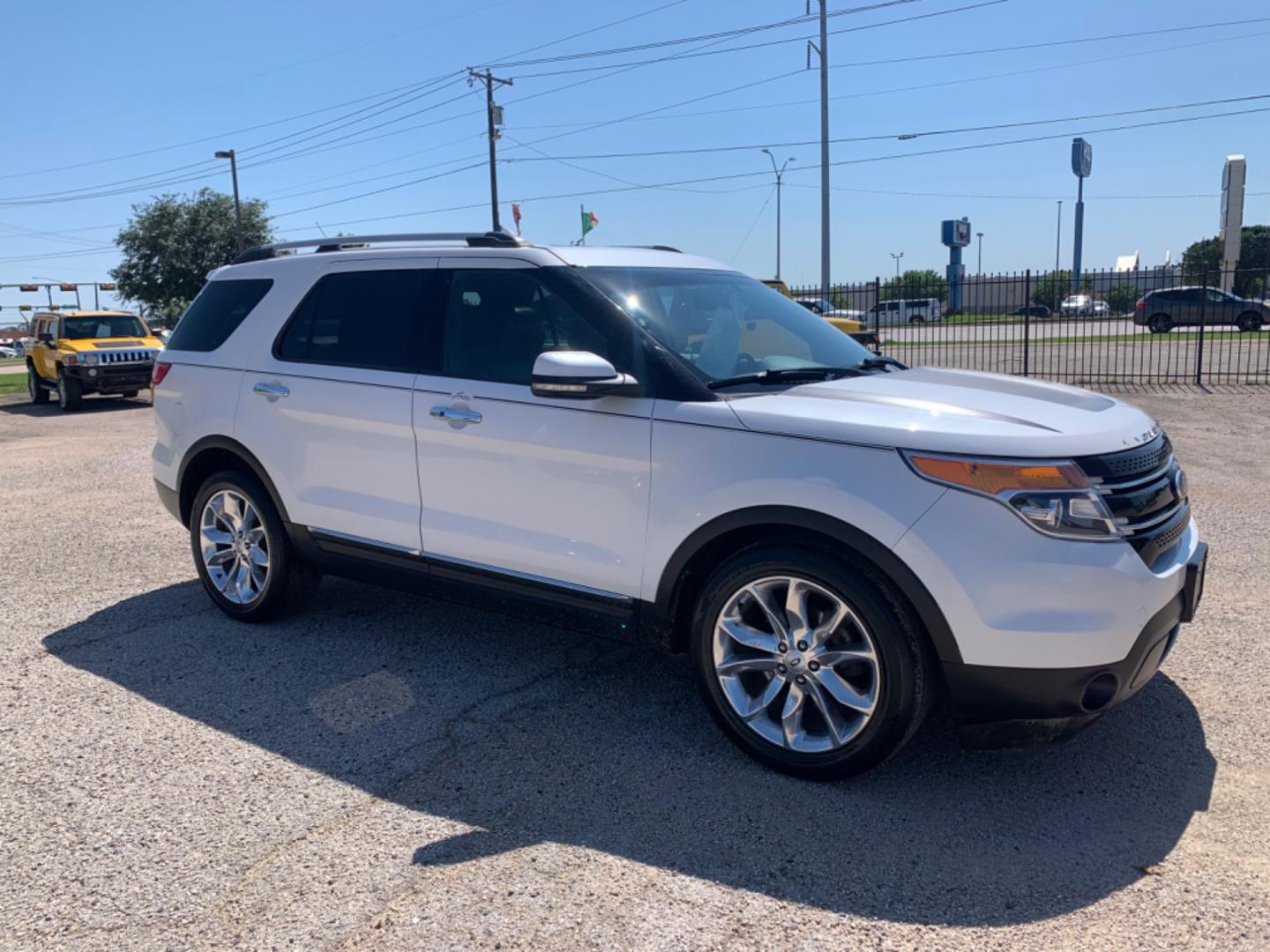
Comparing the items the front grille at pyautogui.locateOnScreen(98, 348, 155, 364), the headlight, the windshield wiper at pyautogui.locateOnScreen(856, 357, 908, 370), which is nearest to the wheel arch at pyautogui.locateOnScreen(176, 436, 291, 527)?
the windshield wiper at pyautogui.locateOnScreen(856, 357, 908, 370)

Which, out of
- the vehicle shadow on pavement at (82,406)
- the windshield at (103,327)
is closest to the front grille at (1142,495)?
the vehicle shadow on pavement at (82,406)

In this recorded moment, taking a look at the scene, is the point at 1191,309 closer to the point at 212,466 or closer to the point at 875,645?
the point at 212,466

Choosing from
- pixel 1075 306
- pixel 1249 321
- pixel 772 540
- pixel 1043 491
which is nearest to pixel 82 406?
pixel 772 540

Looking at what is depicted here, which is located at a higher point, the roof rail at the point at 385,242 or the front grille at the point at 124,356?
the roof rail at the point at 385,242

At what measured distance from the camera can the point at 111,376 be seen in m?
18.6

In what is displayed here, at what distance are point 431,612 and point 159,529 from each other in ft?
11.3

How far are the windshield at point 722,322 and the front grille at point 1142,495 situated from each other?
133cm

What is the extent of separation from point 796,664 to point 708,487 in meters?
0.68

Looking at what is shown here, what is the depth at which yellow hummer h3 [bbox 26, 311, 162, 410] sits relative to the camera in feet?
60.5

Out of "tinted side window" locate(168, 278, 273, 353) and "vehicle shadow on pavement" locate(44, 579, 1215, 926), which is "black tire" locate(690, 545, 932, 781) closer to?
"vehicle shadow on pavement" locate(44, 579, 1215, 926)

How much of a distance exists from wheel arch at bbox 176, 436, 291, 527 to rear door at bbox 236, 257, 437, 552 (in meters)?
0.07

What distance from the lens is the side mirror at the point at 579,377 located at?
3.62 metres

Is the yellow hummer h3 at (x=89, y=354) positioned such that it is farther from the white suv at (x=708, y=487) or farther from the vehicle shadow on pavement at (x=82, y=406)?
the white suv at (x=708, y=487)

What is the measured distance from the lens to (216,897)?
2924 millimetres
